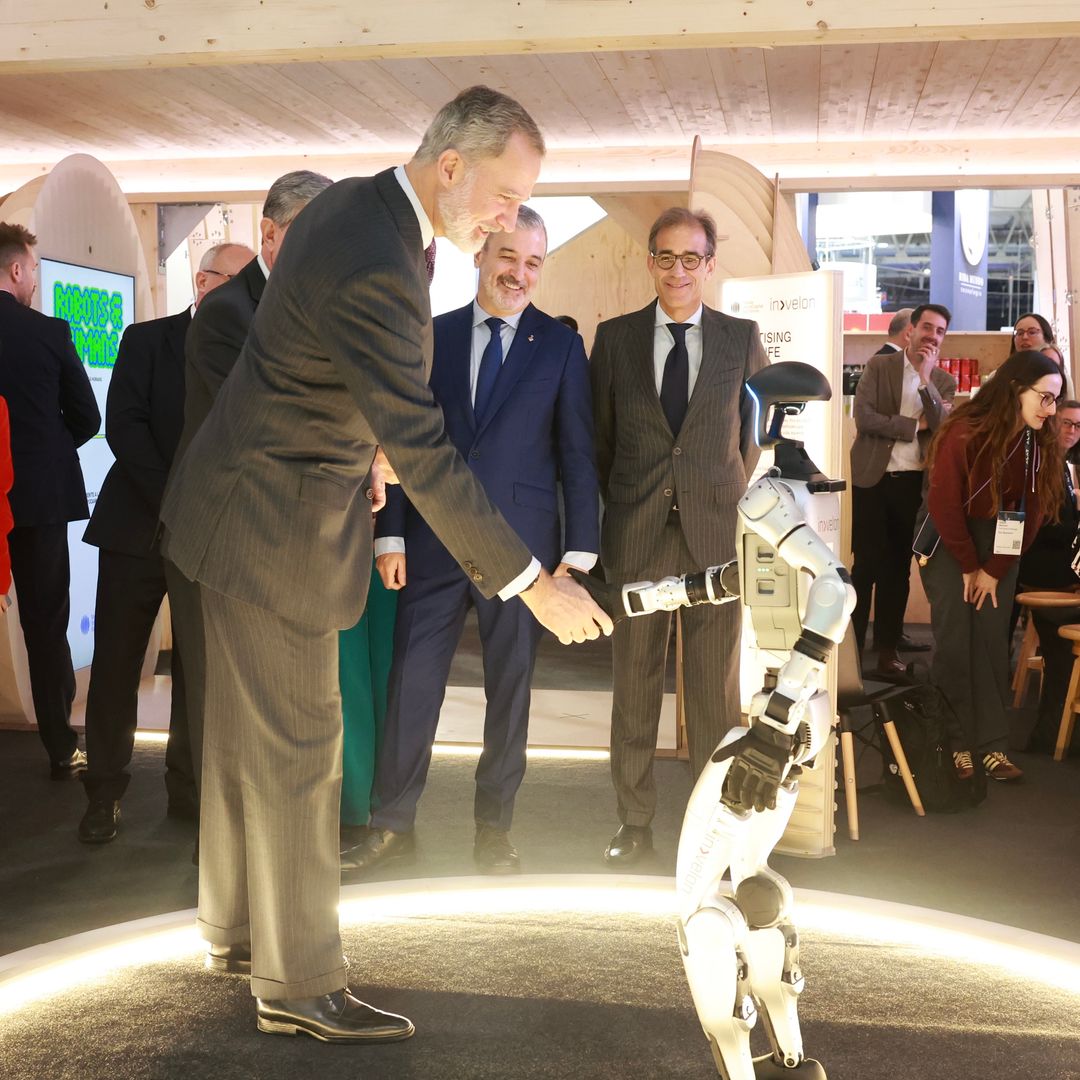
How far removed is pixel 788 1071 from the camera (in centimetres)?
225

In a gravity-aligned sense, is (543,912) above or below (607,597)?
below

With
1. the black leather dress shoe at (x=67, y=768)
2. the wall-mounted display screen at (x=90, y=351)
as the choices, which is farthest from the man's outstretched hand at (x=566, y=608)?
the wall-mounted display screen at (x=90, y=351)

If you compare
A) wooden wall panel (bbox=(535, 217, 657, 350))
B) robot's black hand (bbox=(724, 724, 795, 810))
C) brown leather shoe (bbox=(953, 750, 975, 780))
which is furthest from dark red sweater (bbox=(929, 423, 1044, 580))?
wooden wall panel (bbox=(535, 217, 657, 350))

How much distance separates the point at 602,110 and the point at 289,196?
140 inches

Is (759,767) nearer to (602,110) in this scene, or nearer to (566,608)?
(566,608)

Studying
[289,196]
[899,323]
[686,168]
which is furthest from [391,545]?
[899,323]

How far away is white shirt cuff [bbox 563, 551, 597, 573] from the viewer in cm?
346

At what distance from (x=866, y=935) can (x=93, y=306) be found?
4143 millimetres

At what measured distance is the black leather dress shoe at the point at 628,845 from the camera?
3.71 metres

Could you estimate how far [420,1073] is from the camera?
2459mm

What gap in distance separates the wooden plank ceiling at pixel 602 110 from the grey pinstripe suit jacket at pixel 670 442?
2.09 m

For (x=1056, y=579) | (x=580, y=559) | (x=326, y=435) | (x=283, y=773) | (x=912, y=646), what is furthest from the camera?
(x=912, y=646)

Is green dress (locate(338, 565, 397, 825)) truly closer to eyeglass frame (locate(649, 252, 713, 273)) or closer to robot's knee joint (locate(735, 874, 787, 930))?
eyeglass frame (locate(649, 252, 713, 273))

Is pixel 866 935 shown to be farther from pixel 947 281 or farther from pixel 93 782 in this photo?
pixel 947 281
